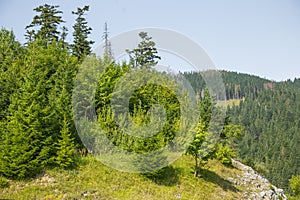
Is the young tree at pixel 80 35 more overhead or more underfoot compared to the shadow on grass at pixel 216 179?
more overhead

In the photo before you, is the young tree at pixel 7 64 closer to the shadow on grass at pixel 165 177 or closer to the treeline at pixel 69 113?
the treeline at pixel 69 113

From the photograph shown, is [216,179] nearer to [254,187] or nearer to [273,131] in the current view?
[254,187]

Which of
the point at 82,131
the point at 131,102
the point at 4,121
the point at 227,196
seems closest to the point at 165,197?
the point at 227,196

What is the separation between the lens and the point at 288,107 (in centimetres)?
15425

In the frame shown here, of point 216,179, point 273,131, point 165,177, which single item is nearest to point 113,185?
point 165,177

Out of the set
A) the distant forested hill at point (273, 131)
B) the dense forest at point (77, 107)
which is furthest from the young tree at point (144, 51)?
the distant forested hill at point (273, 131)

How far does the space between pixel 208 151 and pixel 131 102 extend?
942cm

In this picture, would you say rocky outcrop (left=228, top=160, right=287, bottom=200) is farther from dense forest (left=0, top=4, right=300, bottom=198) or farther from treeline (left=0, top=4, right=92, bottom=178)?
treeline (left=0, top=4, right=92, bottom=178)

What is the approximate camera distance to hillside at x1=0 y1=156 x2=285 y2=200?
2172 centimetres

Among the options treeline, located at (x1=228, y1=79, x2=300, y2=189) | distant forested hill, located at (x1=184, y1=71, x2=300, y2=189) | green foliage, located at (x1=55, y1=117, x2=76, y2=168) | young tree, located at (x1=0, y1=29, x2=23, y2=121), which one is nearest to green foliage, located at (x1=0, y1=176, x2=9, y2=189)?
green foliage, located at (x1=55, y1=117, x2=76, y2=168)

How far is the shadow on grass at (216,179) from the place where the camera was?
28020mm

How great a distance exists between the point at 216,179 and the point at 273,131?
121141 mm

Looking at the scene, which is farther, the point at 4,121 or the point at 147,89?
the point at 147,89

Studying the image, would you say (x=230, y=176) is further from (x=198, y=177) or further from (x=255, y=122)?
(x=255, y=122)
